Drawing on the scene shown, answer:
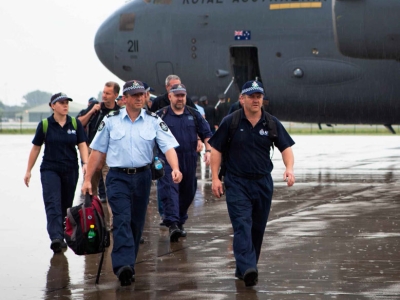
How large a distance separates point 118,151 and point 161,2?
13.7 m

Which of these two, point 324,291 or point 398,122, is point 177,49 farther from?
point 324,291

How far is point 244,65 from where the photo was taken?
21.3m

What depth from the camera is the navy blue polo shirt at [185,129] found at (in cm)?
1062

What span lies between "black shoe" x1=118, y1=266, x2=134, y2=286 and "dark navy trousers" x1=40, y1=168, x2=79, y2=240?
2.20m

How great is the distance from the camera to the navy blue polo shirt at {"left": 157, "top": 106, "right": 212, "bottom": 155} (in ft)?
34.9

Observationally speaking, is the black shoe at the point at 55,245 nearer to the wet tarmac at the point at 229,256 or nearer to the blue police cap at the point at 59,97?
the wet tarmac at the point at 229,256

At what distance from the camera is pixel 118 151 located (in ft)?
26.5

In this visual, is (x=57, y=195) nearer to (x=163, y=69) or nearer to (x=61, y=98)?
(x=61, y=98)

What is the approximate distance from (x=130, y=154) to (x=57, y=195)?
7.14 ft

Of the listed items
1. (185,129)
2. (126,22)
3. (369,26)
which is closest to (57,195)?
(185,129)

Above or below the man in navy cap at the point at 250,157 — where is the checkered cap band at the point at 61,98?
above

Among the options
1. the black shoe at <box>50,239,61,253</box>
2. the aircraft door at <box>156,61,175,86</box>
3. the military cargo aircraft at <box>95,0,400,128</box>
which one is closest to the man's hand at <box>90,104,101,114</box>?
the black shoe at <box>50,239,61,253</box>

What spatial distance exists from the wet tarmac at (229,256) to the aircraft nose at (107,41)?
7.91 m

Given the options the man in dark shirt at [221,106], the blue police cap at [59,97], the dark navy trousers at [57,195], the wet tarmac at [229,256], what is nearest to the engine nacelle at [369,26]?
the wet tarmac at [229,256]
